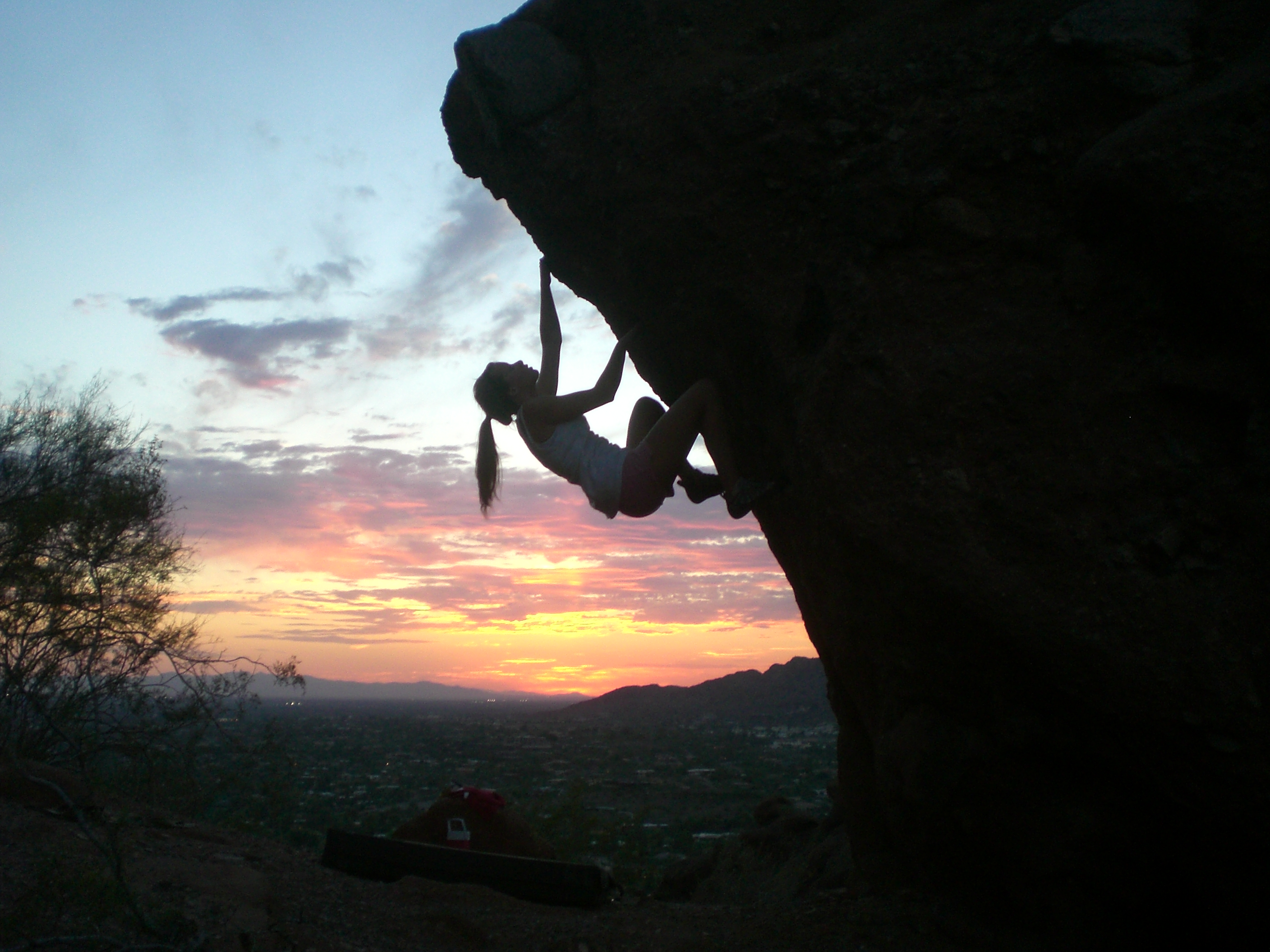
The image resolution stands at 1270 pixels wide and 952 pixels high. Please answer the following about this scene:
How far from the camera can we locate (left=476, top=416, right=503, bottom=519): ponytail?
5.73 metres

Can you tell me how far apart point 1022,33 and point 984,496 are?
101 inches

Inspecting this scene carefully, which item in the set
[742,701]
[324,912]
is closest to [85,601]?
[324,912]

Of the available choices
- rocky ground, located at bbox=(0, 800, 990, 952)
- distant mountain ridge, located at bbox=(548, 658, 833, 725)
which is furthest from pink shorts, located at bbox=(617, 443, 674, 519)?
distant mountain ridge, located at bbox=(548, 658, 833, 725)

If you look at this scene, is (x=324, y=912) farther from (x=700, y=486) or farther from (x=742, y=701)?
(x=742, y=701)

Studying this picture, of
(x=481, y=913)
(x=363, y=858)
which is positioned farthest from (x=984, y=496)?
(x=363, y=858)

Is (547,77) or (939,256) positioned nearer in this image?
(939,256)

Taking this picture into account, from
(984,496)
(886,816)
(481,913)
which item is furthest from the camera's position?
(481,913)

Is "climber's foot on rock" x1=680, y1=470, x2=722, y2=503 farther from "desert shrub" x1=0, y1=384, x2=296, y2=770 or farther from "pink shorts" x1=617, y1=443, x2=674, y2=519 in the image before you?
"desert shrub" x1=0, y1=384, x2=296, y2=770

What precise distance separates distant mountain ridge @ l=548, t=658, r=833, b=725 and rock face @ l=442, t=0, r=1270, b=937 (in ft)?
175

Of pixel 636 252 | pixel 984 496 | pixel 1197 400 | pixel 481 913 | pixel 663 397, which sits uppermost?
pixel 636 252

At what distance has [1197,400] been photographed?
12.0ft

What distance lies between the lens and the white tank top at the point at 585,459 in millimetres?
5168

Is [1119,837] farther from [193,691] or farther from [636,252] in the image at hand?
[193,691]

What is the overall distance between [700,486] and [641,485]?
1.92 ft
